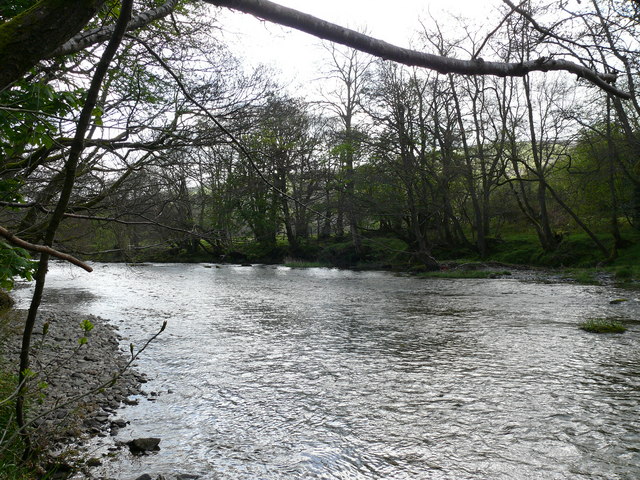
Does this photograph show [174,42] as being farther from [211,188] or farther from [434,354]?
[434,354]

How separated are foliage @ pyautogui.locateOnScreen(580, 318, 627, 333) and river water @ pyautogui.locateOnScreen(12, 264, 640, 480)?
304 mm

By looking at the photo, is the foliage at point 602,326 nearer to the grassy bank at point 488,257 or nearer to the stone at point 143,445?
the grassy bank at point 488,257

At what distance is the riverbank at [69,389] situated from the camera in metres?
3.94

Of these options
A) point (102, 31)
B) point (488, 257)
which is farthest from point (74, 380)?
point (488, 257)

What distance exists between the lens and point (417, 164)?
1053 inches

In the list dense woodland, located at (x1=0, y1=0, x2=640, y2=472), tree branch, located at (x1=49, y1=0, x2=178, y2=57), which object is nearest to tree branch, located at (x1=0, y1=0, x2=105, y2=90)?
dense woodland, located at (x1=0, y1=0, x2=640, y2=472)

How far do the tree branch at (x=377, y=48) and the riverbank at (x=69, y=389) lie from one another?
1689 mm

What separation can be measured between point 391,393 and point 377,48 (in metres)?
5.57

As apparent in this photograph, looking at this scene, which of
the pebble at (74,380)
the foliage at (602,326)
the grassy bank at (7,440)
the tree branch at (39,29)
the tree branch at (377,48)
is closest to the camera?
the tree branch at (39,29)

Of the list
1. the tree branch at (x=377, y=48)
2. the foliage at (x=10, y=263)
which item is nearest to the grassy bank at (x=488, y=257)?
the foliage at (x=10, y=263)

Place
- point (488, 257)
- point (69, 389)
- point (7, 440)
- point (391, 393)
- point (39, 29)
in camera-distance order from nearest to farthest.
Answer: point (39, 29) < point (7, 440) < point (69, 389) < point (391, 393) < point (488, 257)

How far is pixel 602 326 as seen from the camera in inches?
400

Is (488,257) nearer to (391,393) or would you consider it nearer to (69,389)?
(391,393)

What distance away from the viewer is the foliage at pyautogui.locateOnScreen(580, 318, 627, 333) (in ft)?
33.1
